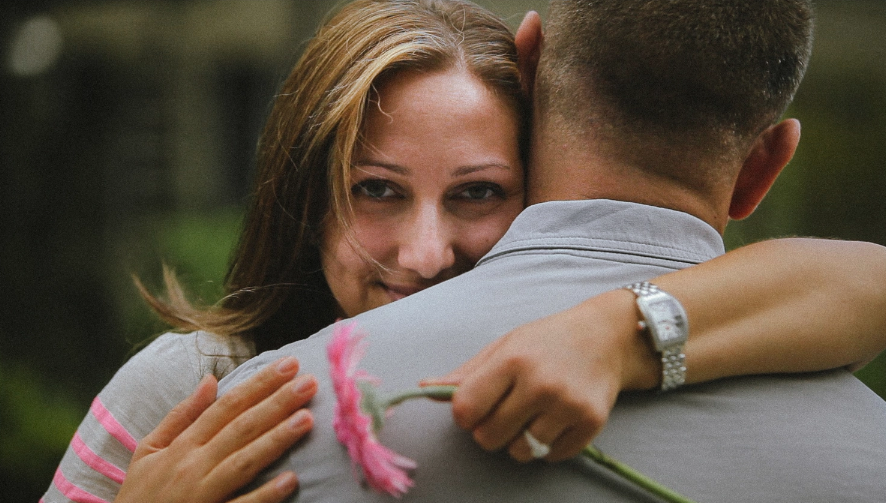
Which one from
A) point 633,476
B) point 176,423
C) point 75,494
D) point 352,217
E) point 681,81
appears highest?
point 681,81

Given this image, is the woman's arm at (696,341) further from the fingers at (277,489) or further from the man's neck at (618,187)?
the fingers at (277,489)

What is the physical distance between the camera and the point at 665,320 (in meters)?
1.15

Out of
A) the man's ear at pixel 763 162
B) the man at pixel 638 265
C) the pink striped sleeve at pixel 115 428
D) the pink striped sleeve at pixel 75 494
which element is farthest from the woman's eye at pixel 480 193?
the pink striped sleeve at pixel 75 494

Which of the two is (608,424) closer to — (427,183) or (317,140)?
(427,183)

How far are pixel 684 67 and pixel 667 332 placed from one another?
49cm

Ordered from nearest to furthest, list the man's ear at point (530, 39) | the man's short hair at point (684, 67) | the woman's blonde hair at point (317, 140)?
the man's short hair at point (684, 67) < the man's ear at point (530, 39) < the woman's blonde hair at point (317, 140)

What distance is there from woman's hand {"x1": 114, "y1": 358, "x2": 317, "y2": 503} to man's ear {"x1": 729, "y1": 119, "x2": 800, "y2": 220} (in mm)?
926

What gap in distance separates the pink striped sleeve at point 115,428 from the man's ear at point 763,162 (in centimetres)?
159

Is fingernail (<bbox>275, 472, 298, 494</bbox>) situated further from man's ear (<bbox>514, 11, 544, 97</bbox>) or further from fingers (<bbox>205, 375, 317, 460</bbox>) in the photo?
man's ear (<bbox>514, 11, 544, 97</bbox>)

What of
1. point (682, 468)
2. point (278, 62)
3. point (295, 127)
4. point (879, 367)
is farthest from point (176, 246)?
point (682, 468)

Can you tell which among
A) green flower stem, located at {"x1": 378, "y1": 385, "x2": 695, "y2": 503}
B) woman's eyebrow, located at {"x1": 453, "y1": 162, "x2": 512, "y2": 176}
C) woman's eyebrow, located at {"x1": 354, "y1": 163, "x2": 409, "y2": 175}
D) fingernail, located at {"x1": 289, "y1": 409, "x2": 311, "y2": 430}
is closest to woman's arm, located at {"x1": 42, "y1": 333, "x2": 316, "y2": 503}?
fingernail, located at {"x1": 289, "y1": 409, "x2": 311, "y2": 430}

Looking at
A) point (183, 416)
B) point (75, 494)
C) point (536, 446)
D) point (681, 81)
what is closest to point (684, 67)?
point (681, 81)

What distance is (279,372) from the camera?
48.4 inches

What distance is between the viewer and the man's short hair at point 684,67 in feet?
4.47
